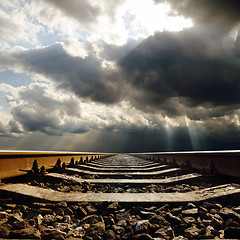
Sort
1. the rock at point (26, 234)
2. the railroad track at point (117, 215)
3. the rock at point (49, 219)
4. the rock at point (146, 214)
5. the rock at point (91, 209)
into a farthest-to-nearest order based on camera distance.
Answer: the rock at point (91, 209), the rock at point (146, 214), the rock at point (49, 219), the railroad track at point (117, 215), the rock at point (26, 234)

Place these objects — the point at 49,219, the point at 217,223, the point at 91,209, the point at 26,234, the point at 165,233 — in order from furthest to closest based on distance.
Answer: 1. the point at 91,209
2. the point at 49,219
3. the point at 217,223
4. the point at 165,233
5. the point at 26,234

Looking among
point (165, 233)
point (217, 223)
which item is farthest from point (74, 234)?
point (217, 223)

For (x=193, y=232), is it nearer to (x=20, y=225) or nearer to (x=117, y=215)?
(x=117, y=215)

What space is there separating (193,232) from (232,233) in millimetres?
293

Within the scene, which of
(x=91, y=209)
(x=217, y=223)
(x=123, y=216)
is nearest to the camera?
(x=217, y=223)

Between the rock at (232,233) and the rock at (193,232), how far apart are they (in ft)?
0.65

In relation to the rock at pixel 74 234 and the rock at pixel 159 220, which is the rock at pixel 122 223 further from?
the rock at pixel 74 234

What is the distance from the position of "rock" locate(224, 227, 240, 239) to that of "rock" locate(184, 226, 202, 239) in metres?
0.20

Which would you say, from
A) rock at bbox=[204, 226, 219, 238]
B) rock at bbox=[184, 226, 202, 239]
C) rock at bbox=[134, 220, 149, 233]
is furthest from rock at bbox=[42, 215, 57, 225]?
rock at bbox=[204, 226, 219, 238]

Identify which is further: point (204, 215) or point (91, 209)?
point (91, 209)

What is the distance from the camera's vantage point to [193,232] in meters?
1.66

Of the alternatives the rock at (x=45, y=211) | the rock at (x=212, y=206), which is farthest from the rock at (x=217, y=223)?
the rock at (x=45, y=211)

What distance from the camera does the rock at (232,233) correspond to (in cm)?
160

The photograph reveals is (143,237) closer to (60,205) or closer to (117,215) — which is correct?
(117,215)
